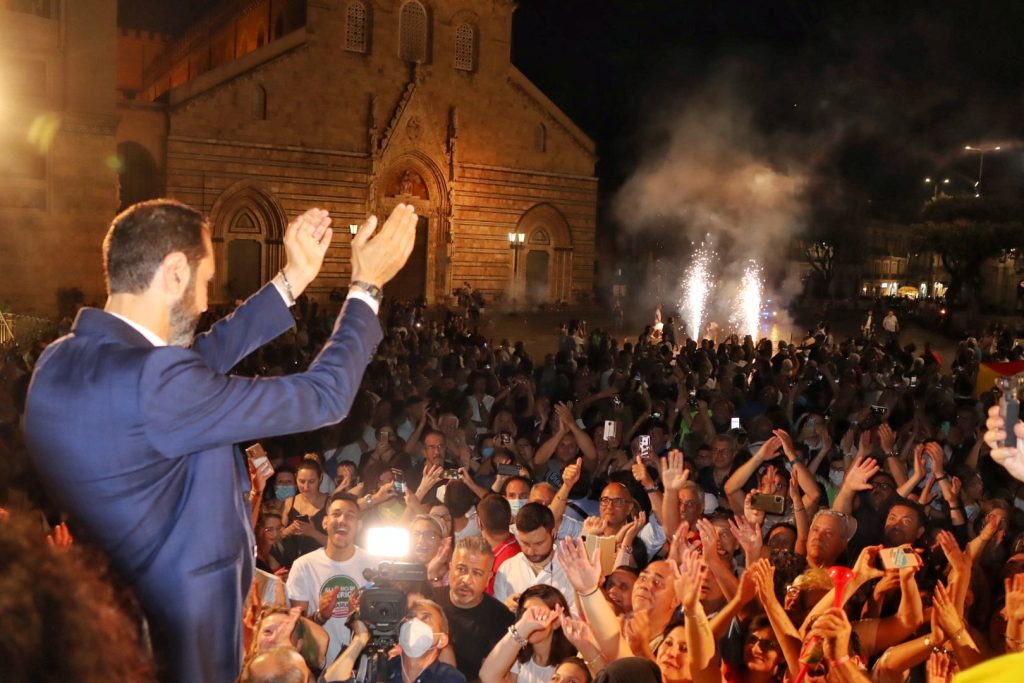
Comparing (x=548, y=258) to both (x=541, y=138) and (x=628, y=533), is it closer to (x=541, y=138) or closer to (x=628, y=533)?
(x=541, y=138)

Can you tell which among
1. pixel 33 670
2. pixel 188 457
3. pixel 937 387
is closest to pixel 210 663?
pixel 188 457

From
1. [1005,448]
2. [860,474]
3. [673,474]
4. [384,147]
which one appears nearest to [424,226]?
[384,147]

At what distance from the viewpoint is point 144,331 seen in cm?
245

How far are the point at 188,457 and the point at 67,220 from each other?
90.9ft

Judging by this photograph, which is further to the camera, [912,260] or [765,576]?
[912,260]

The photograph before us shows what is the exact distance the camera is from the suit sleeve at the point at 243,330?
296 cm

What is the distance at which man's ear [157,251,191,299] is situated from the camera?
2.47 metres

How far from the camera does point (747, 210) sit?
45312mm

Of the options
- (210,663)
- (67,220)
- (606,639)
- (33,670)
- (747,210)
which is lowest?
(606,639)

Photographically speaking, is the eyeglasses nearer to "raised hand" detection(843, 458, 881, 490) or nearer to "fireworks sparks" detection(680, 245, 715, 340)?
"raised hand" detection(843, 458, 881, 490)

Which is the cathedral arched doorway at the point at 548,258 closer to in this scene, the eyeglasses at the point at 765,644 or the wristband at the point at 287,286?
the eyeglasses at the point at 765,644

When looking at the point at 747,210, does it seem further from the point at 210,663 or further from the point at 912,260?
the point at 210,663

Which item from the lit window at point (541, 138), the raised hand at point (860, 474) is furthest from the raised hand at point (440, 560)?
the lit window at point (541, 138)

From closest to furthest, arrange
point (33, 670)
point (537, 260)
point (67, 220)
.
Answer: point (33, 670)
point (67, 220)
point (537, 260)
